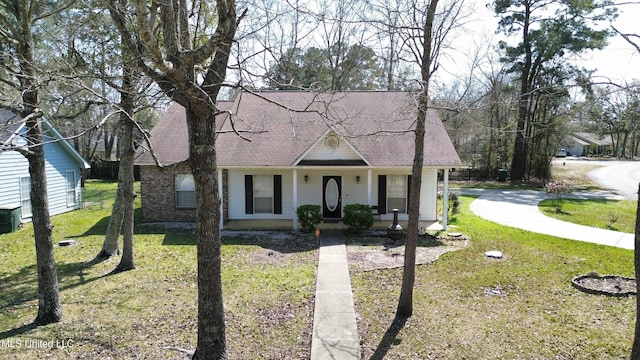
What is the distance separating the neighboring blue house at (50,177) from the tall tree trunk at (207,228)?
37.9 ft

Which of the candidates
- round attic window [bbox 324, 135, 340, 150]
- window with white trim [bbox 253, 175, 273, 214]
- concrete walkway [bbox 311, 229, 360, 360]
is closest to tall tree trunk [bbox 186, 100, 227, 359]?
concrete walkway [bbox 311, 229, 360, 360]

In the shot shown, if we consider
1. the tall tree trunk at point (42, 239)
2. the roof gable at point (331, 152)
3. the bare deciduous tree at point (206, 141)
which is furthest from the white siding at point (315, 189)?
the bare deciduous tree at point (206, 141)

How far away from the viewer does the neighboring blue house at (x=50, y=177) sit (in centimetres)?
1609

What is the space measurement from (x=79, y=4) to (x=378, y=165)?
10.2m

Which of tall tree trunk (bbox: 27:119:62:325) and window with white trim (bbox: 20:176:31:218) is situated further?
window with white trim (bbox: 20:176:31:218)

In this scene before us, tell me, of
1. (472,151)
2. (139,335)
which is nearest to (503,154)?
(472,151)

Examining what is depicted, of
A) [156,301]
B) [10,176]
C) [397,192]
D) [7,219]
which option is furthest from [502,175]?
[7,219]

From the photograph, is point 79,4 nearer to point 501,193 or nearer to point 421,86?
point 421,86

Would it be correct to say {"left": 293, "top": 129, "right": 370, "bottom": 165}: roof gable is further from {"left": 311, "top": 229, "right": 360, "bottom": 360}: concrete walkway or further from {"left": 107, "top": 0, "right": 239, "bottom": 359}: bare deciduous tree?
{"left": 107, "top": 0, "right": 239, "bottom": 359}: bare deciduous tree

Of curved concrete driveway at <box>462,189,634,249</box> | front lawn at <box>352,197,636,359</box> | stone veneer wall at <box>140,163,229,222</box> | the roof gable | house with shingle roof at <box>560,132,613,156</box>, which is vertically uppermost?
house with shingle roof at <box>560,132,613,156</box>

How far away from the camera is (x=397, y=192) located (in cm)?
1684

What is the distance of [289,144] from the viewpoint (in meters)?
16.7

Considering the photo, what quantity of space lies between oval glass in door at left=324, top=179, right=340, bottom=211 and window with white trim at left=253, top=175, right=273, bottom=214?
222cm

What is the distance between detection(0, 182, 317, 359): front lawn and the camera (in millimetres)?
6574
